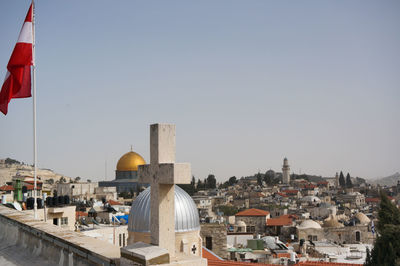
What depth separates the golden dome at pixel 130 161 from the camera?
7006 cm

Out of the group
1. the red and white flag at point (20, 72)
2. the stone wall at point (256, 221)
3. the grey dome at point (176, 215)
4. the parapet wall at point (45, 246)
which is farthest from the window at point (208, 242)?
the stone wall at point (256, 221)

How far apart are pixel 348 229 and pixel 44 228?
37001 mm

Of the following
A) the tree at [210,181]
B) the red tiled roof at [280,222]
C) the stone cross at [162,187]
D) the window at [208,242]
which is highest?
the stone cross at [162,187]

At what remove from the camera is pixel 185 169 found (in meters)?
3.24

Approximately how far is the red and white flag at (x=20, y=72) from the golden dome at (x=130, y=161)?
61.7 m

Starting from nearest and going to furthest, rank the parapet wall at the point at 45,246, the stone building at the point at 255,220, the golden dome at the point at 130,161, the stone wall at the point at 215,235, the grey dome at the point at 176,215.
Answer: the parapet wall at the point at 45,246 < the grey dome at the point at 176,215 < the stone wall at the point at 215,235 < the stone building at the point at 255,220 < the golden dome at the point at 130,161

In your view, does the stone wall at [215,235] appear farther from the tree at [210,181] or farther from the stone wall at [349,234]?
the tree at [210,181]

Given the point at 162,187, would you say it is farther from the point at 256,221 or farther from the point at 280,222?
the point at 256,221

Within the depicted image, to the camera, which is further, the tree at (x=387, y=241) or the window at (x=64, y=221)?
the tree at (x=387, y=241)

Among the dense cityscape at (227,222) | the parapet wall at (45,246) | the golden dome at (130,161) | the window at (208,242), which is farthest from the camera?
the golden dome at (130,161)

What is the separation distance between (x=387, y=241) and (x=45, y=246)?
14.2 m

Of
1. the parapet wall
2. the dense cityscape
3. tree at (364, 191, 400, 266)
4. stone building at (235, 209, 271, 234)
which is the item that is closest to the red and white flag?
the dense cityscape

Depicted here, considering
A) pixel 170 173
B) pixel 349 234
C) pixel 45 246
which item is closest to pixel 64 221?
pixel 45 246

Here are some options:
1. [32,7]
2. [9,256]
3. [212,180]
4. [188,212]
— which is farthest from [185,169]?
[212,180]
